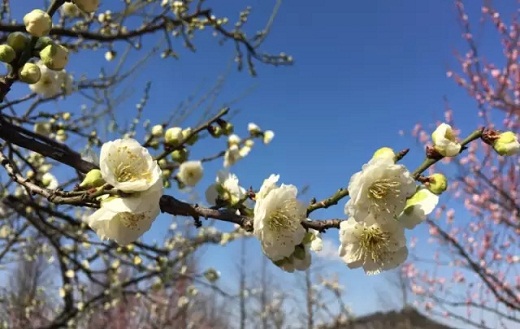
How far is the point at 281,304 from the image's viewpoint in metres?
18.3

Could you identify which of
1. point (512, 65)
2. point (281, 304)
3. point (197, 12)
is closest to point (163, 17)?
point (197, 12)

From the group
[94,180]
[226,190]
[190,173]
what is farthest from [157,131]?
[94,180]

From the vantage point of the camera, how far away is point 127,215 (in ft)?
3.52

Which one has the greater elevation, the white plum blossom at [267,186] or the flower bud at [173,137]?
the flower bud at [173,137]

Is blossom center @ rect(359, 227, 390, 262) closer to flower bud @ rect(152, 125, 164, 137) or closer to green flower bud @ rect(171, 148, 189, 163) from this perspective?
green flower bud @ rect(171, 148, 189, 163)

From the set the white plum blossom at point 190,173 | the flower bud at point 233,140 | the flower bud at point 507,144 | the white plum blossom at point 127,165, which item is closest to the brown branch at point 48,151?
the white plum blossom at point 127,165

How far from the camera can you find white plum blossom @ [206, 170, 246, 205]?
1302mm

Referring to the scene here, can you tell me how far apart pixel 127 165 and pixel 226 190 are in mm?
326

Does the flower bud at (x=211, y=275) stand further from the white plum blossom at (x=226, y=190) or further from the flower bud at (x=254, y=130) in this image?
the white plum blossom at (x=226, y=190)

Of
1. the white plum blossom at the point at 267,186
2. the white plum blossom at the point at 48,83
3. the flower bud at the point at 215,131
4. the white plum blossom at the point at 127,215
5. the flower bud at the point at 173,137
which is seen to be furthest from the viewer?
the white plum blossom at the point at 48,83

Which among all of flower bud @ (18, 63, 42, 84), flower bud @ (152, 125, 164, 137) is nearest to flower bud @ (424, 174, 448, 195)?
flower bud @ (18, 63, 42, 84)

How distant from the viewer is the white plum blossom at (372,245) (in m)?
1.13

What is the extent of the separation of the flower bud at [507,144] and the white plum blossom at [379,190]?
210mm

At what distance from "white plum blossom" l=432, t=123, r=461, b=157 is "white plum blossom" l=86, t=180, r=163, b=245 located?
23.9 inches
